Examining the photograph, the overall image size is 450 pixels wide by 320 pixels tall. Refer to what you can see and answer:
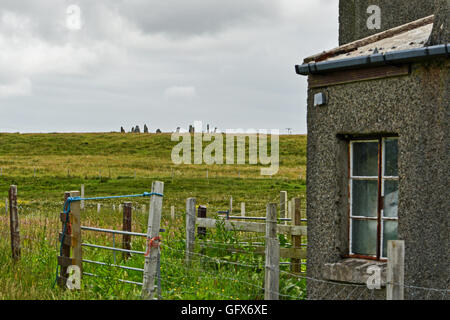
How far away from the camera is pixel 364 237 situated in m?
7.14

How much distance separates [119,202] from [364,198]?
75.8 feet

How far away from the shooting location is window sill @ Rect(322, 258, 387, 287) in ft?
22.3

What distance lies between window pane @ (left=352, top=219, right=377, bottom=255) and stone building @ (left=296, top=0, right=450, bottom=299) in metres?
0.01

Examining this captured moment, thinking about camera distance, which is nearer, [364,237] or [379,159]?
[379,159]

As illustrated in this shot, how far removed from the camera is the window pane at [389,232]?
6906 mm


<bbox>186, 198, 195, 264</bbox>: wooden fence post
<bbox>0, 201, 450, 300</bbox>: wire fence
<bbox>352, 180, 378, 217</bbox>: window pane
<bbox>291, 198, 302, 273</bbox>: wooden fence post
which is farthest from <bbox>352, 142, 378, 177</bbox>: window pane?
<bbox>186, 198, 195, 264</bbox>: wooden fence post

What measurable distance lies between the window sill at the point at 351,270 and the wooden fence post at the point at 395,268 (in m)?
1.61

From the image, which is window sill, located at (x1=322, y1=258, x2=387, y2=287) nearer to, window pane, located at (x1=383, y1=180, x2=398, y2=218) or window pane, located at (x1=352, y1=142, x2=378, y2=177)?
window pane, located at (x1=383, y1=180, x2=398, y2=218)

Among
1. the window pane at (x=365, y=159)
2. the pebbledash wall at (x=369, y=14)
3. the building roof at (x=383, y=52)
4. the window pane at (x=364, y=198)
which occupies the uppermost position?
the pebbledash wall at (x=369, y=14)

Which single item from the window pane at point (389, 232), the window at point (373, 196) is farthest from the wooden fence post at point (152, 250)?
the window pane at point (389, 232)

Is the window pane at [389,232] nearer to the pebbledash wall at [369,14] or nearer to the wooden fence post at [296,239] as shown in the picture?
the wooden fence post at [296,239]

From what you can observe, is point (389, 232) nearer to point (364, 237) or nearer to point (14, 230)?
point (364, 237)

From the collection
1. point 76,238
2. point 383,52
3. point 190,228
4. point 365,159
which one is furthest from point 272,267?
point 190,228
